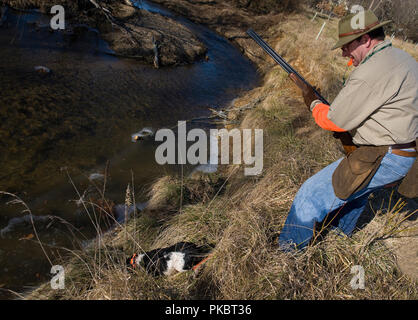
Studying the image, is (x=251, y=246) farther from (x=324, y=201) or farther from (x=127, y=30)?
(x=127, y=30)

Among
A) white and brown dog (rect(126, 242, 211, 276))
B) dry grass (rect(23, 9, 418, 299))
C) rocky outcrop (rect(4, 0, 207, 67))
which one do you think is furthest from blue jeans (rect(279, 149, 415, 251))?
rocky outcrop (rect(4, 0, 207, 67))

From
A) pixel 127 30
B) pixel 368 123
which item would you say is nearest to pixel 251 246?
pixel 368 123

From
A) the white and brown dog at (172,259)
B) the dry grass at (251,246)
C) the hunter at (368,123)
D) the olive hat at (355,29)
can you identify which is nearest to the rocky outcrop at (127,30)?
the dry grass at (251,246)

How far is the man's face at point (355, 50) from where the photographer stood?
203 cm

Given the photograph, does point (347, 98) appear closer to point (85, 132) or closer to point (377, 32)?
point (377, 32)

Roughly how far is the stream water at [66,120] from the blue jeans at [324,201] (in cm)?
261

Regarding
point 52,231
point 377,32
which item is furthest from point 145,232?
point 377,32

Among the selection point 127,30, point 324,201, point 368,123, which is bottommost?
point 324,201

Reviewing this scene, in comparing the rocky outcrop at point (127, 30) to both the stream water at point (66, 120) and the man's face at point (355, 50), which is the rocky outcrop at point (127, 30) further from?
the man's face at point (355, 50)

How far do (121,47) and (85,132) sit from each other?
4518 millimetres

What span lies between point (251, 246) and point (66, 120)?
4853mm

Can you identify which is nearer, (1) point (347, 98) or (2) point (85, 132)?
(1) point (347, 98)

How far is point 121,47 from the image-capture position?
862 centimetres

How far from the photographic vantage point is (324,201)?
230 cm
